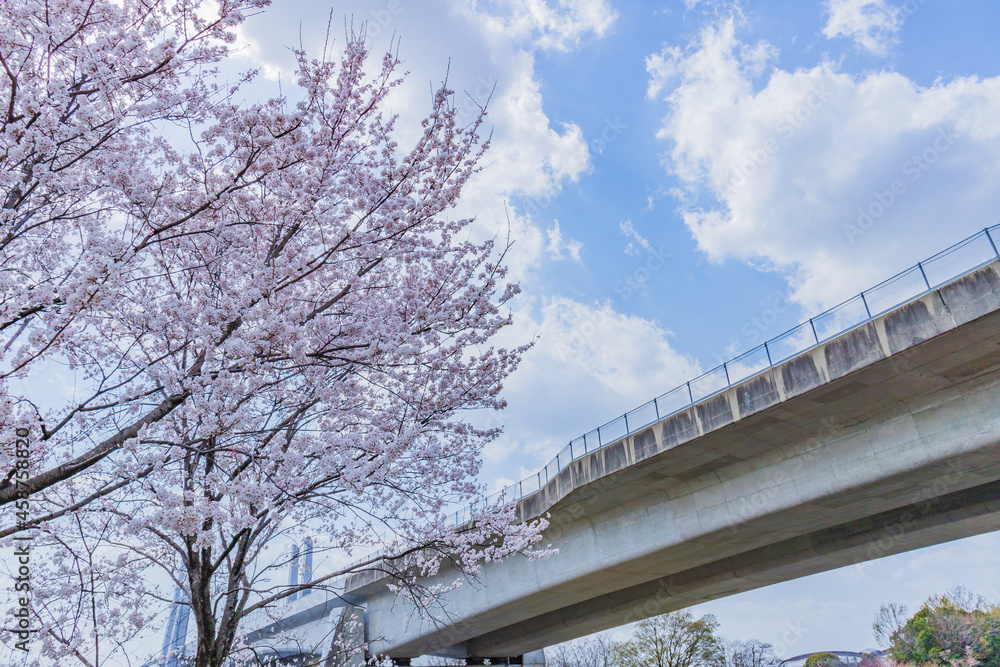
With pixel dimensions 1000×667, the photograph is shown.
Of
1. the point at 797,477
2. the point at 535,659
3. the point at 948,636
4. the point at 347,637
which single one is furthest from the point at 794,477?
the point at 948,636

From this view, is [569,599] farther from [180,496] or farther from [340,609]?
[180,496]

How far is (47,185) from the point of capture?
566 cm

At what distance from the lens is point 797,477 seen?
12.5 m

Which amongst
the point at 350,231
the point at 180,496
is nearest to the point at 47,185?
the point at 350,231

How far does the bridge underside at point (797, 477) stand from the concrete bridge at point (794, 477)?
34 mm

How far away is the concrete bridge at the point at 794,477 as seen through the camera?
1036 cm

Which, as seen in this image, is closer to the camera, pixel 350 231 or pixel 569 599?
pixel 350 231

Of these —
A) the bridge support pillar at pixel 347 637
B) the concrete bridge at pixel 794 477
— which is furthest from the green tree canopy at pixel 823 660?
the bridge support pillar at pixel 347 637

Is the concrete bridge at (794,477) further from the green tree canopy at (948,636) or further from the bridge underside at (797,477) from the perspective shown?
the green tree canopy at (948,636)

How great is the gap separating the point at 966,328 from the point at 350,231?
9.76m

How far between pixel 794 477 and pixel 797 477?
0.07 metres

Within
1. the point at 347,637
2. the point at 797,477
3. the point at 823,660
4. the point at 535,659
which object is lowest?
the point at 823,660

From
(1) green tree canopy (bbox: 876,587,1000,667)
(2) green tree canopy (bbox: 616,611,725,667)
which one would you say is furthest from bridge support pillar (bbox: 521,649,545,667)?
(1) green tree canopy (bbox: 876,587,1000,667)

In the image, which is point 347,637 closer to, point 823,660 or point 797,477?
point 797,477
